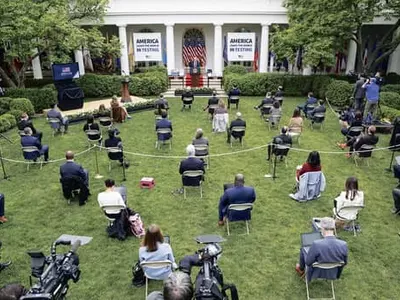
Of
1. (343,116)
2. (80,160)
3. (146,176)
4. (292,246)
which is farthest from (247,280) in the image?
(343,116)

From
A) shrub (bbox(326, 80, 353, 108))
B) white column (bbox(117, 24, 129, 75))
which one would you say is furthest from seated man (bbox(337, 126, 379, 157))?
white column (bbox(117, 24, 129, 75))

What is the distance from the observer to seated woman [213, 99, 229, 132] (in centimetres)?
1437

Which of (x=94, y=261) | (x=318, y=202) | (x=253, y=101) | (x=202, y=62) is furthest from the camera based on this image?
(x=202, y=62)

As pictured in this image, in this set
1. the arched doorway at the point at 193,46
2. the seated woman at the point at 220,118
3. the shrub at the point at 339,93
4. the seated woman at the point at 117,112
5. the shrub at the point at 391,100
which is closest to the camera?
the seated woman at the point at 220,118

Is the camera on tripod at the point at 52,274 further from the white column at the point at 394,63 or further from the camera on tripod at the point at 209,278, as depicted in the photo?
the white column at the point at 394,63

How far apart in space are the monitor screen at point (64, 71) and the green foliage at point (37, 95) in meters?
1.21

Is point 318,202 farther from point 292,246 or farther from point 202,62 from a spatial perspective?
point 202,62

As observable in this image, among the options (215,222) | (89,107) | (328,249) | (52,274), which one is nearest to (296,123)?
(215,222)

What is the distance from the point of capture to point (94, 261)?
693cm

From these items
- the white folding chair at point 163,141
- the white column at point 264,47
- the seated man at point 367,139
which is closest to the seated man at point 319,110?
the seated man at point 367,139

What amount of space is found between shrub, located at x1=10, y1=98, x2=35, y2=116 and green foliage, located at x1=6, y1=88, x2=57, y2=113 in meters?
1.01

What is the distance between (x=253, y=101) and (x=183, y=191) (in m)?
12.6

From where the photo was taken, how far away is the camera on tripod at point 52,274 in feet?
13.6

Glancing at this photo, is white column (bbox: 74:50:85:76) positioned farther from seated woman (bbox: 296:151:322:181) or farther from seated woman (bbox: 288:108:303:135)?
seated woman (bbox: 296:151:322:181)
